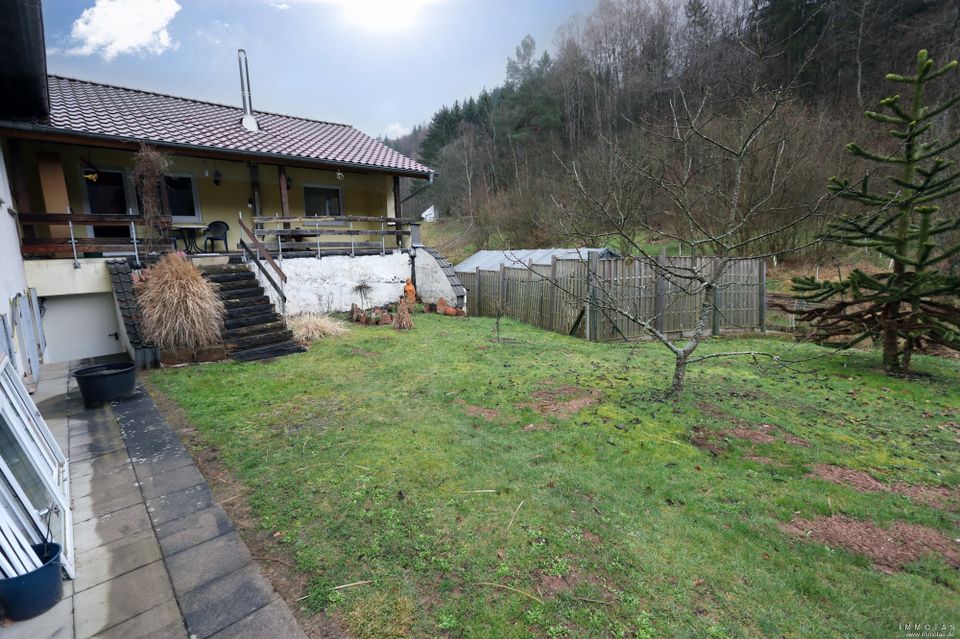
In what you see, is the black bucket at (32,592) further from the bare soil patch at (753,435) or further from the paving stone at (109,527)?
the bare soil patch at (753,435)

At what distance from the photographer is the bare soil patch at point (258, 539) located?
206 centimetres

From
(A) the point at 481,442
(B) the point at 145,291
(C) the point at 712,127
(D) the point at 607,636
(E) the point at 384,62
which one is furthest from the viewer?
(E) the point at 384,62

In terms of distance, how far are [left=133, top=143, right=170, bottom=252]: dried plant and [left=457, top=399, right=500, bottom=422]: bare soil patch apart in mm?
8211

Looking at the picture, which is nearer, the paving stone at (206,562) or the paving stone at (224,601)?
the paving stone at (224,601)

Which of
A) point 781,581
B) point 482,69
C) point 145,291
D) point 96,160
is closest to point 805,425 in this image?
point 781,581

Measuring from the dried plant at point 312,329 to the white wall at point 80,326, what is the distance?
11.1 feet

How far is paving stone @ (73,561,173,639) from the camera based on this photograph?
2.08 meters

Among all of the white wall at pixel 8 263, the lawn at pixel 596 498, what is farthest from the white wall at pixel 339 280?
the lawn at pixel 596 498

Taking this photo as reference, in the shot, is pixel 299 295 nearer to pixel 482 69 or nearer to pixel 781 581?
pixel 781 581

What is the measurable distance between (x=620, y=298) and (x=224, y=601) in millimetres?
9240

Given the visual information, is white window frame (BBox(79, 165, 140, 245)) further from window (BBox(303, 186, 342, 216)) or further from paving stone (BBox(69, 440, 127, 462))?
paving stone (BBox(69, 440, 127, 462))

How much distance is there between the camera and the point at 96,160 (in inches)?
383

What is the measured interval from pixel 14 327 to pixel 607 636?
25.6 ft

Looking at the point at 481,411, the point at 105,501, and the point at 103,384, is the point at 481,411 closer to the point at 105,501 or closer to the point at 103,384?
the point at 105,501
